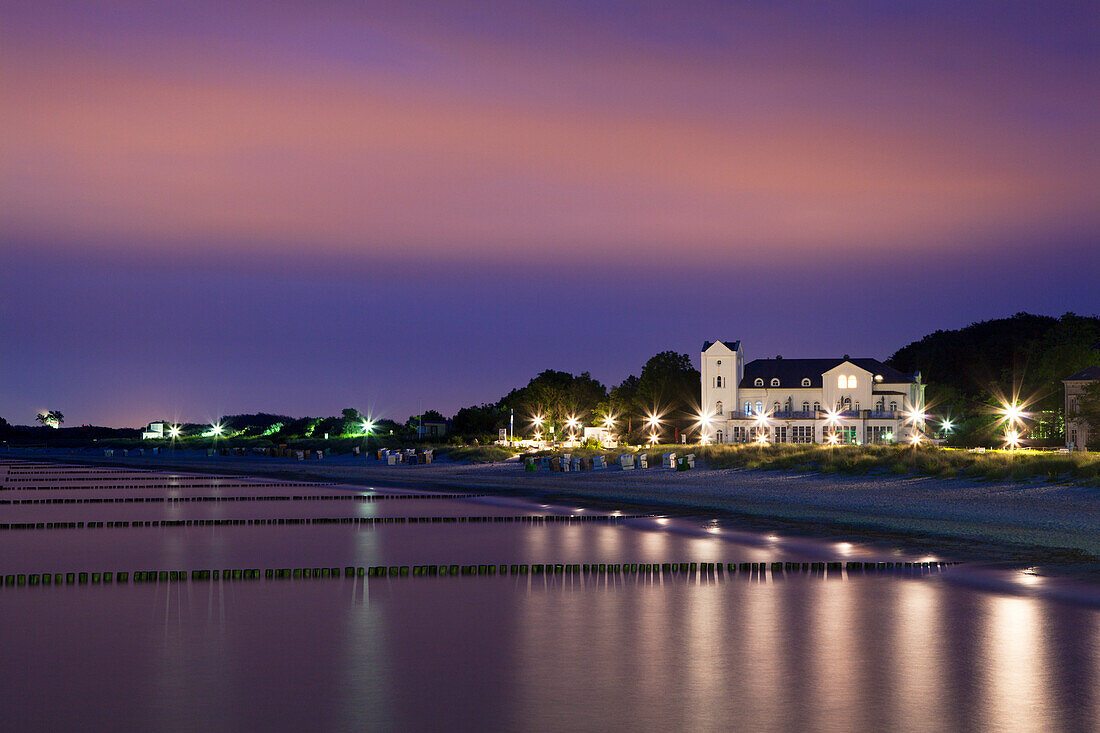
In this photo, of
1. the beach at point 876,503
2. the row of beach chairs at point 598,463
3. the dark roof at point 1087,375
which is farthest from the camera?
the dark roof at point 1087,375

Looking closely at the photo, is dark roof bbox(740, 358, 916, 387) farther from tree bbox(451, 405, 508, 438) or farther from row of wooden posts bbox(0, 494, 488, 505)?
row of wooden posts bbox(0, 494, 488, 505)

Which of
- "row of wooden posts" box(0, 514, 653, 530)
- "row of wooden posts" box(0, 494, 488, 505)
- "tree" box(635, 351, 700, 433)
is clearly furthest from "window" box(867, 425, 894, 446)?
"row of wooden posts" box(0, 514, 653, 530)

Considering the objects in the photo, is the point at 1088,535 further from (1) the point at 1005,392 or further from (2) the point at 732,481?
(1) the point at 1005,392

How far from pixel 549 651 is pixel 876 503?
2488 cm

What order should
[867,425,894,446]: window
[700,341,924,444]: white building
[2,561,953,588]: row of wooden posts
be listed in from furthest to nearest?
[700,341,924,444]: white building < [867,425,894,446]: window < [2,561,953,588]: row of wooden posts

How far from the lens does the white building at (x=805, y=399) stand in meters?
97.4

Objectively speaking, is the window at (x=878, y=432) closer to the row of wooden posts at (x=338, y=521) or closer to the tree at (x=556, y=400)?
the tree at (x=556, y=400)

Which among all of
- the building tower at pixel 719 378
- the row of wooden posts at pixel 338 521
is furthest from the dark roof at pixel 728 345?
the row of wooden posts at pixel 338 521

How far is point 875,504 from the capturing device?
35.7m

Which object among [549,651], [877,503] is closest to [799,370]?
[877,503]

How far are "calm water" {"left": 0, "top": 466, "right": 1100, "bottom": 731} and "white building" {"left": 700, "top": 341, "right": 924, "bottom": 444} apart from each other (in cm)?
7654

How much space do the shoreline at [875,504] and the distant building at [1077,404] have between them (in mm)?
32672

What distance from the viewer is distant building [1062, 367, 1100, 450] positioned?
240ft

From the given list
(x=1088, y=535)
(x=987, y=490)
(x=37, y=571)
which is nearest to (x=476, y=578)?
(x=37, y=571)
